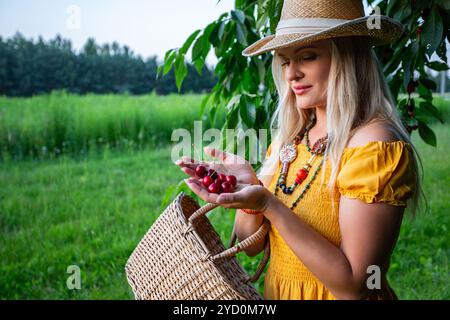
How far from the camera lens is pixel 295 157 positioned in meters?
1.09

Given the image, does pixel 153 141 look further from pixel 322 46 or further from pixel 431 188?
pixel 322 46

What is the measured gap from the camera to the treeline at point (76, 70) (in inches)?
92.7

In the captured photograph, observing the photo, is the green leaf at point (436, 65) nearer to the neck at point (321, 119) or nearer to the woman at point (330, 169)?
the woman at point (330, 169)

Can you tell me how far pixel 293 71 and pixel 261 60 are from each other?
21.2 inches

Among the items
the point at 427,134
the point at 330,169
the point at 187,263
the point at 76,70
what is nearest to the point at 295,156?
the point at 330,169

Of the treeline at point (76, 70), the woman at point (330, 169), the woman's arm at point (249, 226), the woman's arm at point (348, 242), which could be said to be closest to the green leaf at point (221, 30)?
the woman at point (330, 169)

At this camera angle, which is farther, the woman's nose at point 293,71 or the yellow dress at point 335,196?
the woman's nose at point 293,71

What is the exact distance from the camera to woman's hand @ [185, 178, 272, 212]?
86 cm

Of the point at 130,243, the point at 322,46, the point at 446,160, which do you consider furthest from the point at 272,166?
the point at 446,160

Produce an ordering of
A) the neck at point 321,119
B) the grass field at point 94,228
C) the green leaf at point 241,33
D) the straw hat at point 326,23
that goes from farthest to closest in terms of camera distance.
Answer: the grass field at point 94,228, the green leaf at point 241,33, the neck at point 321,119, the straw hat at point 326,23

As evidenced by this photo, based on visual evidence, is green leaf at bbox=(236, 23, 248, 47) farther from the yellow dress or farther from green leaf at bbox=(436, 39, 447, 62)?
green leaf at bbox=(436, 39, 447, 62)

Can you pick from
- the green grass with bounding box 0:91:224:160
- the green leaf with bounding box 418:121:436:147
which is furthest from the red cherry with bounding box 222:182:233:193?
the green grass with bounding box 0:91:224:160

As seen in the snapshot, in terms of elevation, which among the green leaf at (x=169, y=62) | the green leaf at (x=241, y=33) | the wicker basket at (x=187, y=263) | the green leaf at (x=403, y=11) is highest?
the green leaf at (x=403, y=11)

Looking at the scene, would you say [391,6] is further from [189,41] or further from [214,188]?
[214,188]
